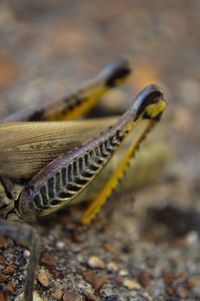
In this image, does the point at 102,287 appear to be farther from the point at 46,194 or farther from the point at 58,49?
the point at 58,49

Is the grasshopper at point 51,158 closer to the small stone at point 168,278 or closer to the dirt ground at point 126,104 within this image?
the dirt ground at point 126,104

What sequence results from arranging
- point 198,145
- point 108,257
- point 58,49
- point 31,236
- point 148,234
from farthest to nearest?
point 58,49 < point 198,145 < point 148,234 < point 108,257 < point 31,236

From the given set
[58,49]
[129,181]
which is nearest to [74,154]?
[129,181]

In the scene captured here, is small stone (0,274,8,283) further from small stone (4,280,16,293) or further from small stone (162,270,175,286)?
small stone (162,270,175,286)

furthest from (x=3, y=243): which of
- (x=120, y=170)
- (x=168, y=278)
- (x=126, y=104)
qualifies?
(x=126, y=104)

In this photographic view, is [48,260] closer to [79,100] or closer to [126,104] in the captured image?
[79,100]

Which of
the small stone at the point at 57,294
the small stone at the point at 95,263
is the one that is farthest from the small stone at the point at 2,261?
the small stone at the point at 95,263
